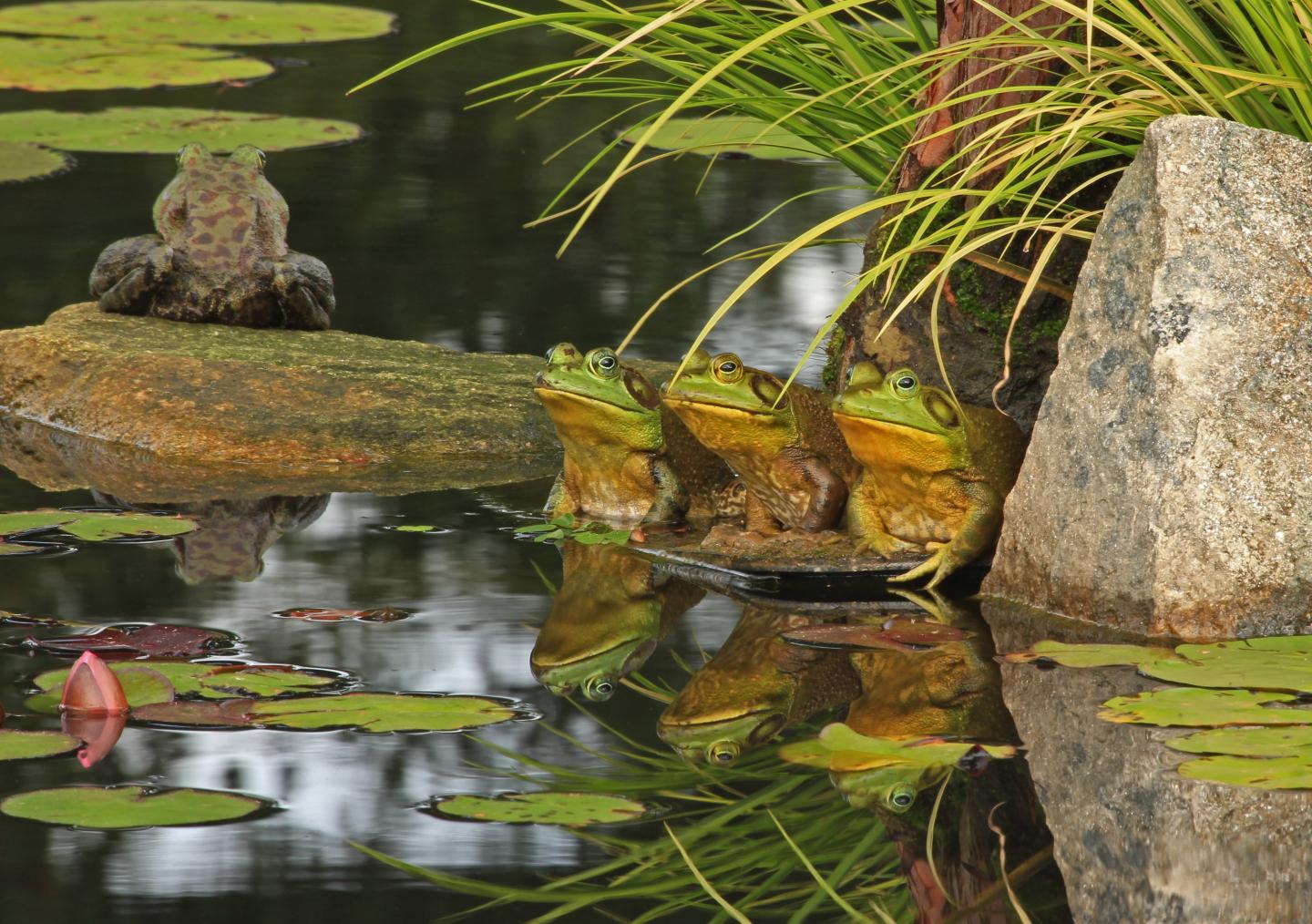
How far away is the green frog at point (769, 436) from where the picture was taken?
4.73m

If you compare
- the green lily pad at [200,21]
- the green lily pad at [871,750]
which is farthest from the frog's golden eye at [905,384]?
the green lily pad at [200,21]

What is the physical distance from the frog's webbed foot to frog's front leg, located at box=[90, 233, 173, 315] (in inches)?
15.7

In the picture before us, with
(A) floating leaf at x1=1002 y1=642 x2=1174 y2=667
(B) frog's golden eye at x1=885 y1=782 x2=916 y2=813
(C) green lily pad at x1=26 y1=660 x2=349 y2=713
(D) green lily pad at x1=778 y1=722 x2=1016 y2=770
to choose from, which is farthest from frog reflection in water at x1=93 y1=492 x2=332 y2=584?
(B) frog's golden eye at x1=885 y1=782 x2=916 y2=813

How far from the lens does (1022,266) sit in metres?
4.79

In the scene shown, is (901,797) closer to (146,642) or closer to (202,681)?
(202,681)

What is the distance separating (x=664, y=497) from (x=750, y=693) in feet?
4.66

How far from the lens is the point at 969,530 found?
460 centimetres

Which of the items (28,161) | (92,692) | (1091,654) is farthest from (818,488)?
(28,161)

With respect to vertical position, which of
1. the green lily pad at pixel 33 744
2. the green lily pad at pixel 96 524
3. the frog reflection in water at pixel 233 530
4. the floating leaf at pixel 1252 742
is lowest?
the frog reflection in water at pixel 233 530

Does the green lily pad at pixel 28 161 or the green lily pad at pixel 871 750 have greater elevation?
the green lily pad at pixel 871 750

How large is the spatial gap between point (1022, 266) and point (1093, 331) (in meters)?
0.56

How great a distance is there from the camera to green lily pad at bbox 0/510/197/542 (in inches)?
195

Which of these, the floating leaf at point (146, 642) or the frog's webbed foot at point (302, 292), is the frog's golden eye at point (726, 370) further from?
the frog's webbed foot at point (302, 292)

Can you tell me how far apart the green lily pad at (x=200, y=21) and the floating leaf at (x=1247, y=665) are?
11923 millimetres
